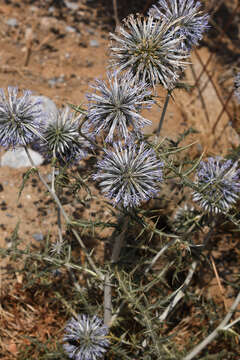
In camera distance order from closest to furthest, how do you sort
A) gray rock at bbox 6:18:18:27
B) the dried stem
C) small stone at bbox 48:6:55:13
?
the dried stem
gray rock at bbox 6:18:18:27
small stone at bbox 48:6:55:13

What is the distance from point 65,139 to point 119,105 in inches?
25.9

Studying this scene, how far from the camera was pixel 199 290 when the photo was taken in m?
3.59

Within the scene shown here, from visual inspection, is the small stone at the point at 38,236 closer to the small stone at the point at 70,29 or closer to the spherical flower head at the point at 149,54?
the spherical flower head at the point at 149,54

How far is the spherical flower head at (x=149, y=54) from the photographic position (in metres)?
2.14

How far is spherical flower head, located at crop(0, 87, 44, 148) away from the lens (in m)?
2.43

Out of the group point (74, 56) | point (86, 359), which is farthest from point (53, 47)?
point (86, 359)

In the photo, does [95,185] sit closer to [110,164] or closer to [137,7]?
[110,164]

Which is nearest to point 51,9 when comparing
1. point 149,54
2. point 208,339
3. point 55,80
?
point 55,80

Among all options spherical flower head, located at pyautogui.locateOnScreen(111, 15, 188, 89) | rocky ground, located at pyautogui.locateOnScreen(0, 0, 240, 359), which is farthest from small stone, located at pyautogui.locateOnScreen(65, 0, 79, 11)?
spherical flower head, located at pyautogui.locateOnScreen(111, 15, 188, 89)

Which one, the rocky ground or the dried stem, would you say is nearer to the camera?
the dried stem

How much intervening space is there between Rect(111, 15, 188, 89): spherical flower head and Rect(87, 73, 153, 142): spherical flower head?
8 centimetres

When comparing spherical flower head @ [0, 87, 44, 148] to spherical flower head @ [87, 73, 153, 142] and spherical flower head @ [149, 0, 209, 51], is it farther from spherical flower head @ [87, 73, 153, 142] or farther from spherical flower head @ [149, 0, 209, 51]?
spherical flower head @ [149, 0, 209, 51]

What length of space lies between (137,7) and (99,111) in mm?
3908

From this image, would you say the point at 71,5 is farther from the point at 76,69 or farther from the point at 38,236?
the point at 38,236
